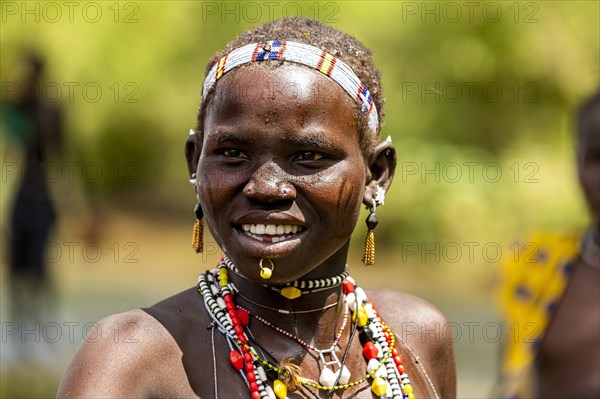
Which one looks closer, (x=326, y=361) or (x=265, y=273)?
(x=265, y=273)

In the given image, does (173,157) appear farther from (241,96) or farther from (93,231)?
(241,96)

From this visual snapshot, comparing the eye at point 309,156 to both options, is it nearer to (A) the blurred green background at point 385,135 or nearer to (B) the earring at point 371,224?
(B) the earring at point 371,224

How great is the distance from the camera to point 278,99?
259 cm

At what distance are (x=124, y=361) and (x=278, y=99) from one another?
792mm

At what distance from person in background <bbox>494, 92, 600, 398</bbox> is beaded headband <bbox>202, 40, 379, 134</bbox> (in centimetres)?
90

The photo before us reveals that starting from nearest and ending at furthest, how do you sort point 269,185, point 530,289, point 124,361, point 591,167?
point 124,361 → point 269,185 → point 591,167 → point 530,289

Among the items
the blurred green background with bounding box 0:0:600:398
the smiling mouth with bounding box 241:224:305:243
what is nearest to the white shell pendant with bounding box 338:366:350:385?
the smiling mouth with bounding box 241:224:305:243

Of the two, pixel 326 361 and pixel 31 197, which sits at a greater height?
pixel 326 361

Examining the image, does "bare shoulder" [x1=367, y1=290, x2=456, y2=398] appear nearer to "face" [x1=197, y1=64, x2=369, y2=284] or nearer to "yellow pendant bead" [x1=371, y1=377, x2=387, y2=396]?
"yellow pendant bead" [x1=371, y1=377, x2=387, y2=396]

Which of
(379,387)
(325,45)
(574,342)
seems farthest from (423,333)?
(325,45)

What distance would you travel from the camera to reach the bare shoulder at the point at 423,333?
3.17 metres

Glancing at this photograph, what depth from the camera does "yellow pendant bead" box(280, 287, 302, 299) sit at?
9.23ft

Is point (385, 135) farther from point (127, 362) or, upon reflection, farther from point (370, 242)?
point (127, 362)

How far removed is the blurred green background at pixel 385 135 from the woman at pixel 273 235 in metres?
6.11
